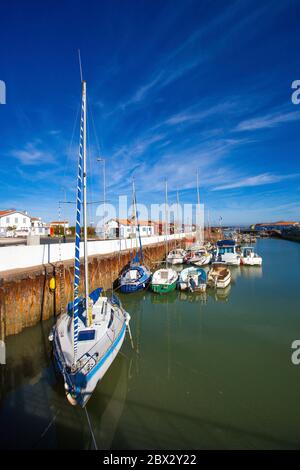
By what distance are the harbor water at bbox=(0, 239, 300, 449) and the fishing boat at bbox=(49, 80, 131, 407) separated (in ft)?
2.85

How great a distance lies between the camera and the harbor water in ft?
20.8

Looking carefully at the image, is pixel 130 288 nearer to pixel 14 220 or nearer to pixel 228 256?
pixel 228 256

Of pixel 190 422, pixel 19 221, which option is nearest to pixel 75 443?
pixel 190 422

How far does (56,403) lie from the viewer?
742 centimetres

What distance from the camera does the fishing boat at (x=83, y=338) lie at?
684 cm

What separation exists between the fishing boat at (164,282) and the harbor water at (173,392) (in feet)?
16.7

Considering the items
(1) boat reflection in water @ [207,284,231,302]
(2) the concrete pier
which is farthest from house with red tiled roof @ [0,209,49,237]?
(1) boat reflection in water @ [207,284,231,302]

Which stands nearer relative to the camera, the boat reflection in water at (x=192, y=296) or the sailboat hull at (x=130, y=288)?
the boat reflection in water at (x=192, y=296)

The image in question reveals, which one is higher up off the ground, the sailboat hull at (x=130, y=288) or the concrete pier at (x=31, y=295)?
the concrete pier at (x=31, y=295)

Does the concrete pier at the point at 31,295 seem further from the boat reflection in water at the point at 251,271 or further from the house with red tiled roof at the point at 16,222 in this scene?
the house with red tiled roof at the point at 16,222

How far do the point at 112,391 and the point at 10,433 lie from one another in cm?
288

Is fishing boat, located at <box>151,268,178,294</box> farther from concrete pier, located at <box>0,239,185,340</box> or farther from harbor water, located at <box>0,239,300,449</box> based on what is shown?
concrete pier, located at <box>0,239,185,340</box>

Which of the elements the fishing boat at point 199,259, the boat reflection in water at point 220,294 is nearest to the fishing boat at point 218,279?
the boat reflection in water at point 220,294
